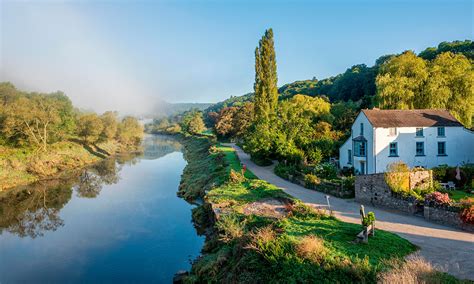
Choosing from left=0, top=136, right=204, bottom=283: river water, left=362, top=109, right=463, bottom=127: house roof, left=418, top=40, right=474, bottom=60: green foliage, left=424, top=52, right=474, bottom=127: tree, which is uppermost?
left=418, top=40, right=474, bottom=60: green foliage

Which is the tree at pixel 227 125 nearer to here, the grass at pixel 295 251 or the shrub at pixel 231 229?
the grass at pixel 295 251

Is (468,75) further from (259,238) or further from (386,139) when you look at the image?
(259,238)

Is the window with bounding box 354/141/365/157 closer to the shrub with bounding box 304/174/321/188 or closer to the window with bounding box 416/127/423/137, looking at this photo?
the window with bounding box 416/127/423/137

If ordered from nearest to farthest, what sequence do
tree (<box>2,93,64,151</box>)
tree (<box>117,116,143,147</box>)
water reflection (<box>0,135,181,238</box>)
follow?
water reflection (<box>0,135,181,238</box>)
tree (<box>2,93,64,151</box>)
tree (<box>117,116,143,147</box>)

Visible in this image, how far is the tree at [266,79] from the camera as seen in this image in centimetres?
4588

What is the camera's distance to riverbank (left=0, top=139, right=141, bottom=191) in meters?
37.2

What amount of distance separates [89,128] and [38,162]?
2221 centimetres

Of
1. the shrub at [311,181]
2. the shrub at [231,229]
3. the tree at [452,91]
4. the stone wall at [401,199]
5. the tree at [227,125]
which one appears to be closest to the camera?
the shrub at [231,229]

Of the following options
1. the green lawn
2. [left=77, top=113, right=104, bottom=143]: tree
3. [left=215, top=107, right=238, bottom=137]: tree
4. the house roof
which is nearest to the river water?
the green lawn

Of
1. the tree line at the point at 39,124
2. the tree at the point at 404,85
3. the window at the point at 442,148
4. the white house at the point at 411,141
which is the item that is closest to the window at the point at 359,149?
the white house at the point at 411,141

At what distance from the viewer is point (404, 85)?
37.2m

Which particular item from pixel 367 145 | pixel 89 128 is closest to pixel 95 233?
pixel 367 145

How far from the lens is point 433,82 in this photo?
118 ft

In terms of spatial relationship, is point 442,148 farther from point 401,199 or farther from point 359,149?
point 401,199
